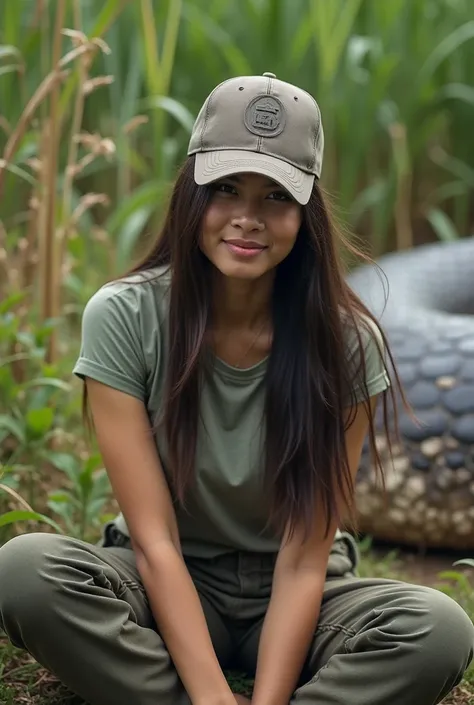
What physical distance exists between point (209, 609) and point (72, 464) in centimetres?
50

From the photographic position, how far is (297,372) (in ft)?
6.32

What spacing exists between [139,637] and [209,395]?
1.22 feet

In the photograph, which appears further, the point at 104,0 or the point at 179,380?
the point at 104,0

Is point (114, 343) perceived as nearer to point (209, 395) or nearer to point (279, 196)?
point (209, 395)

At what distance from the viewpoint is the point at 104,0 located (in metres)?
4.08

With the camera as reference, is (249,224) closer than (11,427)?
Yes

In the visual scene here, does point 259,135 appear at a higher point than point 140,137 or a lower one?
higher

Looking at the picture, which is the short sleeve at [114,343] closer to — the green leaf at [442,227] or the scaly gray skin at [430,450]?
the scaly gray skin at [430,450]

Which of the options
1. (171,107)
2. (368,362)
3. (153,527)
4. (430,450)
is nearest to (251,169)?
(368,362)

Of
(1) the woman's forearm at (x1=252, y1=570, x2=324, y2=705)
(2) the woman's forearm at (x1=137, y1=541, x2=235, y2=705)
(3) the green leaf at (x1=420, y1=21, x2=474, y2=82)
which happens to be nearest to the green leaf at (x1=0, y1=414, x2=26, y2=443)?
(2) the woman's forearm at (x1=137, y1=541, x2=235, y2=705)

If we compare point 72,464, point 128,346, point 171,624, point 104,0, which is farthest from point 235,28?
point 171,624

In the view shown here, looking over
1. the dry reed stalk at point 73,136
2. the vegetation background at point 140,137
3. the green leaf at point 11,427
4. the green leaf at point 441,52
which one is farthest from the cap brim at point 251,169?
the green leaf at point 441,52

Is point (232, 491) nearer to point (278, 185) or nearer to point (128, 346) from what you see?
point (128, 346)

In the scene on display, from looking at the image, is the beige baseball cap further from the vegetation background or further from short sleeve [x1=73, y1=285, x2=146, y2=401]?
the vegetation background
